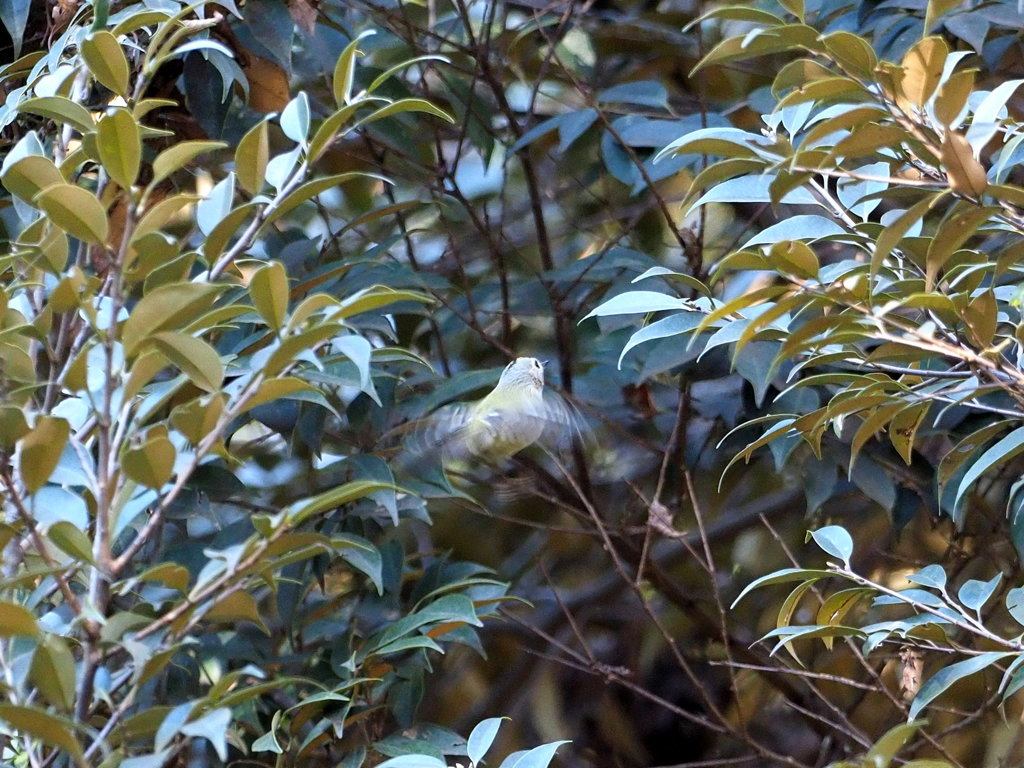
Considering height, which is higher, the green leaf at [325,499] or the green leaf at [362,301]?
the green leaf at [362,301]

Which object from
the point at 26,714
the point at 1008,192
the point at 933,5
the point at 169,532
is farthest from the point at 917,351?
the point at 169,532

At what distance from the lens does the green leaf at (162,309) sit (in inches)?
33.4

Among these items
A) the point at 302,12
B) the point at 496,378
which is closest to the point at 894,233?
the point at 496,378

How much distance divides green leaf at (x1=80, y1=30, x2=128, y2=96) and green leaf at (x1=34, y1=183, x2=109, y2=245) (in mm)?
215

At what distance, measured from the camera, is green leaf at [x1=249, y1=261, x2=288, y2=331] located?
856 mm

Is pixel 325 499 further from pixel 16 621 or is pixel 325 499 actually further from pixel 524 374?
pixel 524 374

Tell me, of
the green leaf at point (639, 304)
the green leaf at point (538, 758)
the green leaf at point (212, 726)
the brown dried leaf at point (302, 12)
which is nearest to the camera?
the green leaf at point (212, 726)

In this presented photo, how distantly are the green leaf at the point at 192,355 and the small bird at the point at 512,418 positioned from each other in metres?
0.98

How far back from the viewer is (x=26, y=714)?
2.55 feet

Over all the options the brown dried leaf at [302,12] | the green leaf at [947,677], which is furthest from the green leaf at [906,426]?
the brown dried leaf at [302,12]

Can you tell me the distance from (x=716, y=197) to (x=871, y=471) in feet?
2.50

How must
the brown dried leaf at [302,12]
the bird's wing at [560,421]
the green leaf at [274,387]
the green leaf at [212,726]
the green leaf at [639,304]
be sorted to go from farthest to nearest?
the bird's wing at [560,421], the brown dried leaf at [302,12], the green leaf at [639,304], the green leaf at [274,387], the green leaf at [212,726]

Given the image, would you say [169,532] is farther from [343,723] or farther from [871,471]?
[871,471]

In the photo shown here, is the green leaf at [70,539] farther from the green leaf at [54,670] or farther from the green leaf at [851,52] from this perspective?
the green leaf at [851,52]
